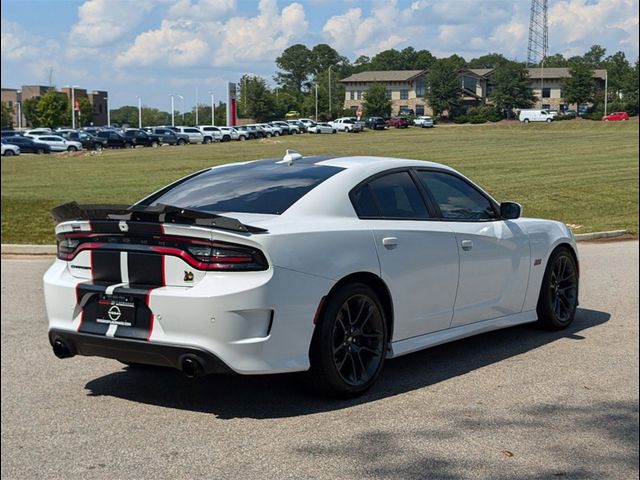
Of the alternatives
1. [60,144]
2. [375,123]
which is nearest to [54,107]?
[60,144]

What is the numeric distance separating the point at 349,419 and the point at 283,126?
5.28 feet

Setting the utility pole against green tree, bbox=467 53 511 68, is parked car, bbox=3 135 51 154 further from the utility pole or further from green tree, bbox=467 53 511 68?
the utility pole

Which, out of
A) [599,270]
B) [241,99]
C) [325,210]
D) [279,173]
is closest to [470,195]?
[325,210]

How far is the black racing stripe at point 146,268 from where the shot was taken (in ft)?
15.2

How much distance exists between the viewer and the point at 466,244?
19.4ft

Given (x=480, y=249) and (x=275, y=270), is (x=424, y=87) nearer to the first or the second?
(x=275, y=270)

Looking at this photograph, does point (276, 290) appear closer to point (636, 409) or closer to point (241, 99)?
point (241, 99)

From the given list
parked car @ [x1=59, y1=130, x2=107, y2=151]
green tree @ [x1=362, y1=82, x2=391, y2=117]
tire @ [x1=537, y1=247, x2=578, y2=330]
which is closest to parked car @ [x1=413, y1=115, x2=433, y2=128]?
green tree @ [x1=362, y1=82, x2=391, y2=117]

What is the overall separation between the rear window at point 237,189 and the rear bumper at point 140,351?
732 millimetres

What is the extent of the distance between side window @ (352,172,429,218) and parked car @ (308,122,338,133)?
648 millimetres

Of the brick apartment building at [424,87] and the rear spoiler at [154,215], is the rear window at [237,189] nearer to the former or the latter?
the rear spoiler at [154,215]

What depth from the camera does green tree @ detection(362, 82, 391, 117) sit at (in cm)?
452

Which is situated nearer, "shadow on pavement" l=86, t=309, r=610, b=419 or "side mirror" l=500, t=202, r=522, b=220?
"shadow on pavement" l=86, t=309, r=610, b=419

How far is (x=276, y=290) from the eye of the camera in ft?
15.3
